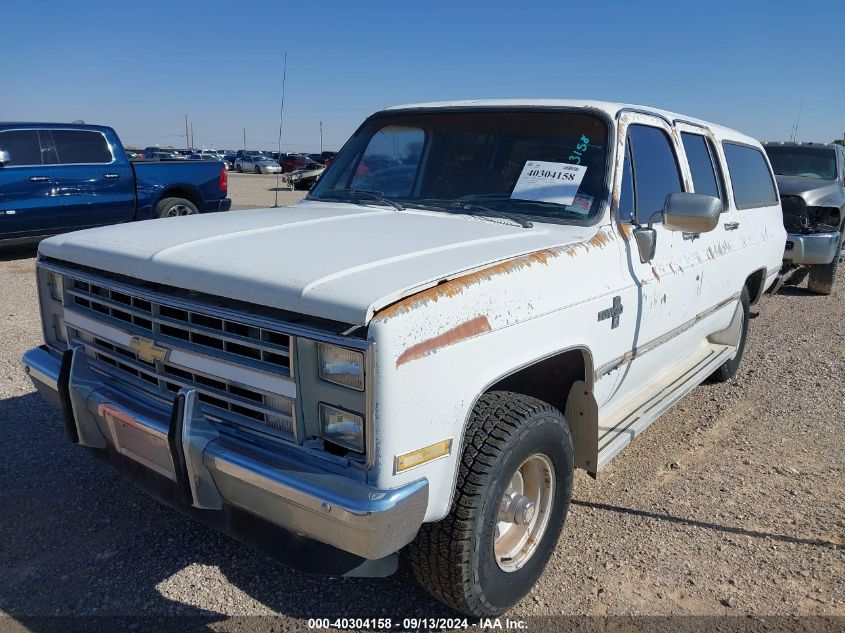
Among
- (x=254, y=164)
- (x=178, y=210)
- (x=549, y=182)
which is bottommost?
(x=254, y=164)

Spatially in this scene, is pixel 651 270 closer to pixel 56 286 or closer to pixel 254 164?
pixel 56 286

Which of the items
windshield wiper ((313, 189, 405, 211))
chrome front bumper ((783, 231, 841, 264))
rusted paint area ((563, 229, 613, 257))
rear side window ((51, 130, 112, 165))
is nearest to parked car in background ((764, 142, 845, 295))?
chrome front bumper ((783, 231, 841, 264))

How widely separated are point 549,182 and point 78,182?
8446 millimetres

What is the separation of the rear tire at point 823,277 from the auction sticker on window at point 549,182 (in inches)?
284

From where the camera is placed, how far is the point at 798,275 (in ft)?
35.6

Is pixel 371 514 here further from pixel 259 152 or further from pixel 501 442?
pixel 259 152

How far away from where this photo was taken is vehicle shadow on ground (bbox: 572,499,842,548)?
328cm

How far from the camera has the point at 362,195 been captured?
12.6ft

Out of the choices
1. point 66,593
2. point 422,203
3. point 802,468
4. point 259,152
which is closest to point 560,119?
point 422,203

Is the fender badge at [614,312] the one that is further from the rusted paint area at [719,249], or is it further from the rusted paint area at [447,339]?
the rusted paint area at [719,249]

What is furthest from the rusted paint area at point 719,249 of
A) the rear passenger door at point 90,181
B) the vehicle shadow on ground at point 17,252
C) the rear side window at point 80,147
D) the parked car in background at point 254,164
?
the parked car in background at point 254,164

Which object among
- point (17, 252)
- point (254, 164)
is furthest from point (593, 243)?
point (254, 164)

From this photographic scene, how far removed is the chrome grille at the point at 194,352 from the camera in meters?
2.20

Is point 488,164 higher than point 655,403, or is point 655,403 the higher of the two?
point 488,164
